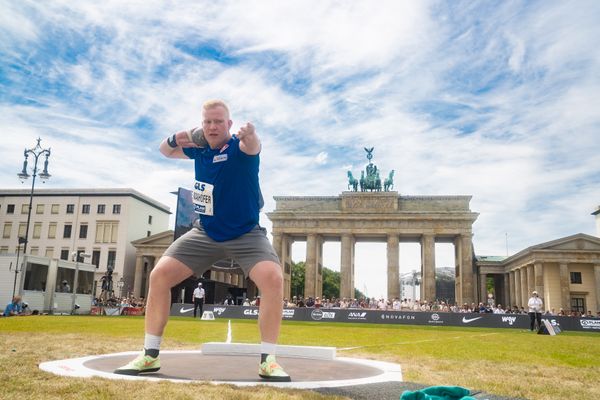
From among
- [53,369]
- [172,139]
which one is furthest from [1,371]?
[172,139]

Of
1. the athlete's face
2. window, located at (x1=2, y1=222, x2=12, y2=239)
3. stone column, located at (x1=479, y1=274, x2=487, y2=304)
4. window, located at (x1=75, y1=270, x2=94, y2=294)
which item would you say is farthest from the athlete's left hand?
window, located at (x1=2, y1=222, x2=12, y2=239)

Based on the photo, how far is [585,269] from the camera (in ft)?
189

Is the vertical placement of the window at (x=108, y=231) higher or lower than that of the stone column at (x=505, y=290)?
higher

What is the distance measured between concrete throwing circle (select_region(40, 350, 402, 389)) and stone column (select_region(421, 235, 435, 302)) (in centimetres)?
5635

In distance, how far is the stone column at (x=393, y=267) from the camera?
202 feet

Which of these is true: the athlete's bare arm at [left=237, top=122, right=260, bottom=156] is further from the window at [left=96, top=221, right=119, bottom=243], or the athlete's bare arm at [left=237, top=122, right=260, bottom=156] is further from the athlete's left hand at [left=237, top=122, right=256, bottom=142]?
the window at [left=96, top=221, right=119, bottom=243]

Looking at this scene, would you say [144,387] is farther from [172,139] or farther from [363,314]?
[363,314]

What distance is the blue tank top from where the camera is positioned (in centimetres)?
437

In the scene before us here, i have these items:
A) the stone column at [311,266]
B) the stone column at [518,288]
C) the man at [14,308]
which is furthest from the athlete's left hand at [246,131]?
the stone column at [518,288]

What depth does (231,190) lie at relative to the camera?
438 centimetres

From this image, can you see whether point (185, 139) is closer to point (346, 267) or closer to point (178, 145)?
point (178, 145)

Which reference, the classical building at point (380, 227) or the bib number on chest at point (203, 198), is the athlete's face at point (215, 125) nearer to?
the bib number on chest at point (203, 198)

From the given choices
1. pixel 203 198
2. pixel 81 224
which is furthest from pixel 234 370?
pixel 81 224

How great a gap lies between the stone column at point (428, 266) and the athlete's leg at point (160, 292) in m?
57.9
